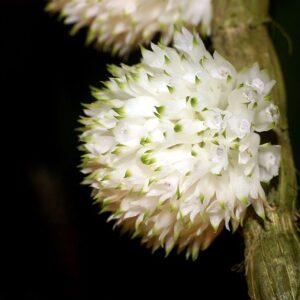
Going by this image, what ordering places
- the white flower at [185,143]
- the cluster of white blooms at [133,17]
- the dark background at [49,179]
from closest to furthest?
the white flower at [185,143]
the cluster of white blooms at [133,17]
the dark background at [49,179]

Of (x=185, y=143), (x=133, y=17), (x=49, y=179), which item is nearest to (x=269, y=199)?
(x=185, y=143)

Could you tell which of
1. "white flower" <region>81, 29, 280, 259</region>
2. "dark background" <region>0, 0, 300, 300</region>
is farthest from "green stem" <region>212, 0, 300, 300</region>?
"dark background" <region>0, 0, 300, 300</region>

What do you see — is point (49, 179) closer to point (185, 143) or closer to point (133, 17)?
point (133, 17)

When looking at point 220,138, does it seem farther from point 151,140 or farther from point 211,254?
point 211,254

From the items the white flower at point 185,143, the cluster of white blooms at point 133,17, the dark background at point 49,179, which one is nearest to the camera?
the white flower at point 185,143

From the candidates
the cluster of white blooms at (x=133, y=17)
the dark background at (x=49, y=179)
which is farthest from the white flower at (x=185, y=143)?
the dark background at (x=49, y=179)

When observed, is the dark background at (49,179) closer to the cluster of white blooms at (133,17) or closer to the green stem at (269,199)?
the cluster of white blooms at (133,17)

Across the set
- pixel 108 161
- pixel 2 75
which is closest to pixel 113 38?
pixel 108 161
